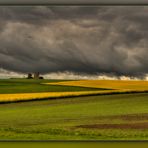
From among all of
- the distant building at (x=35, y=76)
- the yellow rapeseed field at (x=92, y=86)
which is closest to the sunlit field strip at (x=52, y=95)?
the yellow rapeseed field at (x=92, y=86)

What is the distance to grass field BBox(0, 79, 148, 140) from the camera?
205 inches

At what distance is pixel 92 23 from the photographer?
213 inches

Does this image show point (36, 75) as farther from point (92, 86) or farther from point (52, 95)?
point (92, 86)

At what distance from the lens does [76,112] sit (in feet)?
17.8

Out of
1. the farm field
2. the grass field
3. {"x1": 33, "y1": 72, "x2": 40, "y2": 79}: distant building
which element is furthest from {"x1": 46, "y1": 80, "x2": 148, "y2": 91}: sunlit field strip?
{"x1": 33, "y1": 72, "x2": 40, "y2": 79}: distant building

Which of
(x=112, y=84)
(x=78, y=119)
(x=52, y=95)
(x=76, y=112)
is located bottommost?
(x=78, y=119)

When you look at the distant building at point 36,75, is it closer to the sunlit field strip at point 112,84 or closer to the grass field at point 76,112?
the grass field at point 76,112

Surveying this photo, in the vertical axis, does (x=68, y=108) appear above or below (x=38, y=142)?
above

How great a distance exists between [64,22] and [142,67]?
109cm

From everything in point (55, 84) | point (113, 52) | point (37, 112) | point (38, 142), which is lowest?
point (38, 142)

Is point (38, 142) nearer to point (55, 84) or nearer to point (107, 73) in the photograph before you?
point (55, 84)

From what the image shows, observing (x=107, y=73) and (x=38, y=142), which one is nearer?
(x=38, y=142)

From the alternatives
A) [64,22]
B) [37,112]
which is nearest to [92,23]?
[64,22]

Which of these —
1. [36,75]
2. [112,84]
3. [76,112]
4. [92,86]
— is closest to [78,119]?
[76,112]
